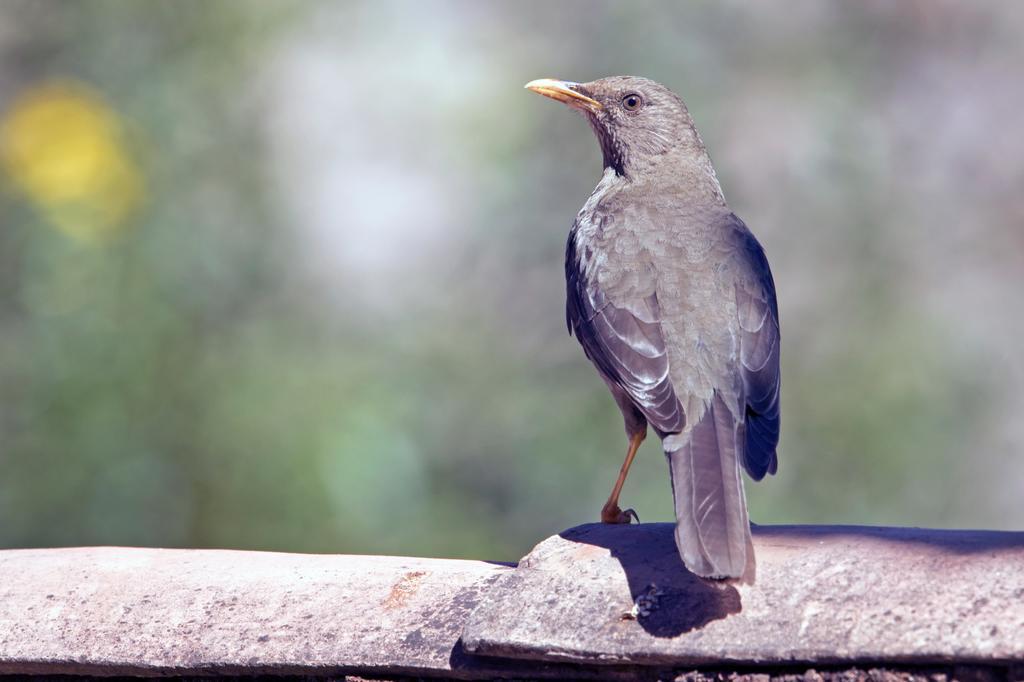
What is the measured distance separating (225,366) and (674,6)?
3.35 metres

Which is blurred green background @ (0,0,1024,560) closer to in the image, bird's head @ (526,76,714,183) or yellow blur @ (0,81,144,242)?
yellow blur @ (0,81,144,242)

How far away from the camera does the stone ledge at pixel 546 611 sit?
2555 mm

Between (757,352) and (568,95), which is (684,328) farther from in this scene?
(568,95)

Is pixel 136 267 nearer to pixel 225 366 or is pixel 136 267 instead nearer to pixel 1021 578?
pixel 225 366

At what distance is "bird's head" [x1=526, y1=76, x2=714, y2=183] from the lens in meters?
5.23

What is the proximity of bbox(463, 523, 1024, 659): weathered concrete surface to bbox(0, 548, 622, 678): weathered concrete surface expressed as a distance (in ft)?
0.36

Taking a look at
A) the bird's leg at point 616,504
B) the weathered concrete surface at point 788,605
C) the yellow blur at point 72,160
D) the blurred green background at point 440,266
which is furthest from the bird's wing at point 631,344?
the yellow blur at point 72,160

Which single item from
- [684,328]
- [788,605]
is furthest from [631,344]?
[788,605]

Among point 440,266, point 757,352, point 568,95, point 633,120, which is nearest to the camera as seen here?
point 757,352

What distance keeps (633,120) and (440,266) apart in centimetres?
285

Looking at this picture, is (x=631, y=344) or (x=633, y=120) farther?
(x=633, y=120)

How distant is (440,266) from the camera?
7992 mm

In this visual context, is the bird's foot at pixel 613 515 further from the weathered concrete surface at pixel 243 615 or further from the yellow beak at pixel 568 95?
the yellow beak at pixel 568 95

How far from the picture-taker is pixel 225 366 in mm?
6715
